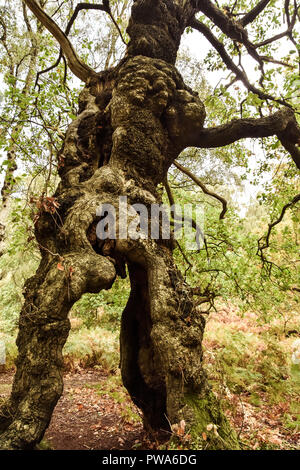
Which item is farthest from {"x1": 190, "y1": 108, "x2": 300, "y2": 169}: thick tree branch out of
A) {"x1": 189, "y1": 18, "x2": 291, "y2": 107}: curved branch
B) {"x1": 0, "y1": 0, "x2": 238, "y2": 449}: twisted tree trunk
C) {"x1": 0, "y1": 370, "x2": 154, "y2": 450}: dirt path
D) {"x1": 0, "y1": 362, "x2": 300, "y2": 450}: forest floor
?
{"x1": 0, "y1": 370, "x2": 154, "y2": 450}: dirt path

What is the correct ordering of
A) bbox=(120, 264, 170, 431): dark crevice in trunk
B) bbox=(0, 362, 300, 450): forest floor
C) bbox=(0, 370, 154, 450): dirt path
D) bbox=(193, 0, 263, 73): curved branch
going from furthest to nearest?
bbox=(193, 0, 263, 73): curved branch → bbox=(0, 370, 154, 450): dirt path → bbox=(0, 362, 300, 450): forest floor → bbox=(120, 264, 170, 431): dark crevice in trunk

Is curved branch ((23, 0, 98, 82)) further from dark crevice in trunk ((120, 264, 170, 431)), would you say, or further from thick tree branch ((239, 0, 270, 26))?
dark crevice in trunk ((120, 264, 170, 431))

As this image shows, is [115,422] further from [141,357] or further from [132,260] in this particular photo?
[132,260]

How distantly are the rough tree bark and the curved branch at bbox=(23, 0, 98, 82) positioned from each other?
0.19 meters

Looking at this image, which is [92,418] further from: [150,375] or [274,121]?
[274,121]

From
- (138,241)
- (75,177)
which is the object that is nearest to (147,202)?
(138,241)

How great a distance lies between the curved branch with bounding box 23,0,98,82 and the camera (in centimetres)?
351

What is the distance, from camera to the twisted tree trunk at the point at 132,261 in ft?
7.29

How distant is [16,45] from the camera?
7.45 meters

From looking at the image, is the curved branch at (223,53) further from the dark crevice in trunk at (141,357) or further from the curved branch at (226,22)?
the dark crevice in trunk at (141,357)

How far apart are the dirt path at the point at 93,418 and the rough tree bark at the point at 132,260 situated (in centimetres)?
55

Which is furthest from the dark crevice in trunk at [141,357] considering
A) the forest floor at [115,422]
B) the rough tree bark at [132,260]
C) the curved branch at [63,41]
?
the curved branch at [63,41]

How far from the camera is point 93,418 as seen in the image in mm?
4945
